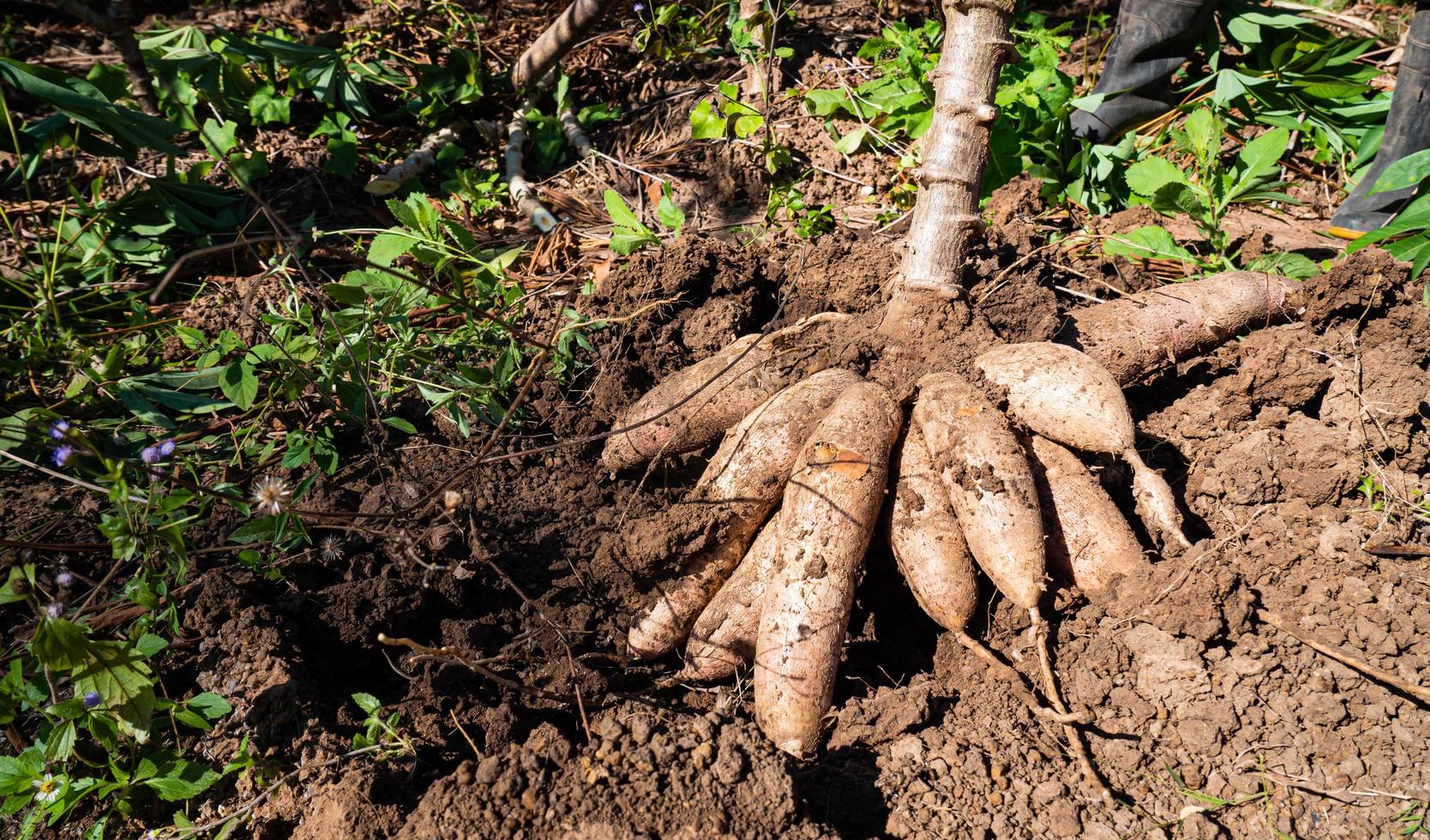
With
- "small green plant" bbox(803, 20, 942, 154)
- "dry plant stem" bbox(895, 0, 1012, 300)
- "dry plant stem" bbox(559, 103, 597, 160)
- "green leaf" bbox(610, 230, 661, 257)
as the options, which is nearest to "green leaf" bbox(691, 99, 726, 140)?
"small green plant" bbox(803, 20, 942, 154)

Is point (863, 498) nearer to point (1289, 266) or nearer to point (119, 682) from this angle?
point (119, 682)

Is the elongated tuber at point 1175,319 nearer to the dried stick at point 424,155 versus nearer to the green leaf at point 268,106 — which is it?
the dried stick at point 424,155

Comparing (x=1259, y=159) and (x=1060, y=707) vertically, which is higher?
(x=1259, y=159)

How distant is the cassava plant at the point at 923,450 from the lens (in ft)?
6.75

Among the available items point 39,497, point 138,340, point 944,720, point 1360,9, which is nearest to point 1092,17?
point 1360,9

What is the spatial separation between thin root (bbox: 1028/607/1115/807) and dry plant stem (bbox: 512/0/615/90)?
10.6 feet

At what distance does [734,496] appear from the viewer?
2258 mm

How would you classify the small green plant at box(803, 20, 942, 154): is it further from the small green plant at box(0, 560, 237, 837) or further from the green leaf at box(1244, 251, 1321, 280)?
the small green plant at box(0, 560, 237, 837)

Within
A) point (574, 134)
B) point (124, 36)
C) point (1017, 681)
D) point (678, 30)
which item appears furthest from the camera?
point (678, 30)

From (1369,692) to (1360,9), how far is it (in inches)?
164

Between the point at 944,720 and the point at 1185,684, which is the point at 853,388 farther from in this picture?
the point at 1185,684

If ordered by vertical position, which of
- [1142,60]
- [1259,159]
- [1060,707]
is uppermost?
[1142,60]

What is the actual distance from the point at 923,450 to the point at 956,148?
92cm

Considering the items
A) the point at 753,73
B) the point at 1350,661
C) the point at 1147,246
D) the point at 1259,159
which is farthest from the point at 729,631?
the point at 753,73
